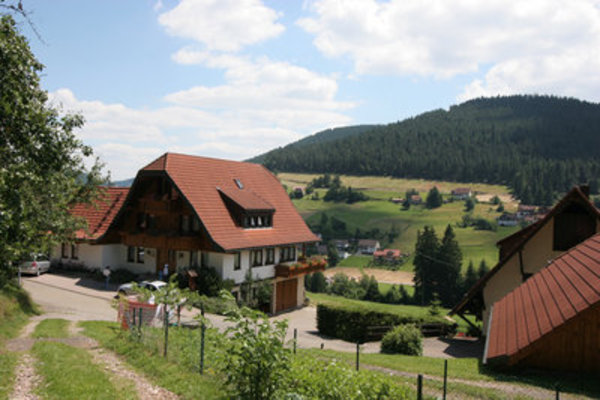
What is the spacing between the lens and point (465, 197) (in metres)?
196

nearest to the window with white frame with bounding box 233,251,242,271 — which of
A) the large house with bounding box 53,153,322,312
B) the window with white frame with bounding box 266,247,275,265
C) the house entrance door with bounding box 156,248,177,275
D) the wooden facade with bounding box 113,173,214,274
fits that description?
the large house with bounding box 53,153,322,312

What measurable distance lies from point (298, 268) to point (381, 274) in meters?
90.0

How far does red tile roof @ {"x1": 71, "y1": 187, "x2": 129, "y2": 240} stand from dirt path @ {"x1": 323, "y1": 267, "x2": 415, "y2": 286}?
8403 centimetres

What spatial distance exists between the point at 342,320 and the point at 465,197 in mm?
176837

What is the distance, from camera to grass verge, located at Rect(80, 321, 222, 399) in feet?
37.0

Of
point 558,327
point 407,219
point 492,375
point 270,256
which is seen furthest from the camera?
point 407,219

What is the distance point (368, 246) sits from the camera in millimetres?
152750

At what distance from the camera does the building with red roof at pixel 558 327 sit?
534 inches

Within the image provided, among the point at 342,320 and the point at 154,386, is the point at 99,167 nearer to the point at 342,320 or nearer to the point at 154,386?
the point at 342,320

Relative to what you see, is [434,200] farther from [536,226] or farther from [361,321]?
[536,226]

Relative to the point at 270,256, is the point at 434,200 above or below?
above

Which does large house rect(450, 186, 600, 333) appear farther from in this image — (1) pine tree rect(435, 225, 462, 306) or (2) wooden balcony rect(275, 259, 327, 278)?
(1) pine tree rect(435, 225, 462, 306)

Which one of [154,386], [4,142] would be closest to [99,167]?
[4,142]

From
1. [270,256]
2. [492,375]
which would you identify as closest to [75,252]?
[270,256]
